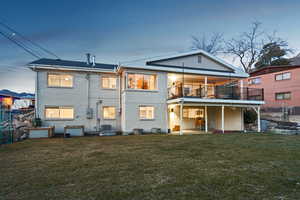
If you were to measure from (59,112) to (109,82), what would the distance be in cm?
434

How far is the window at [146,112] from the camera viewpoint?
12.7m

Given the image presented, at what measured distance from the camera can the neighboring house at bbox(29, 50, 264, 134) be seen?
12.1 meters

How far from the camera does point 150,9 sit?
55.4 ft

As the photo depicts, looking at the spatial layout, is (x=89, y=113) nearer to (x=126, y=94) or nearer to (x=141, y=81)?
(x=126, y=94)

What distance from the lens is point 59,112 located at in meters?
12.4

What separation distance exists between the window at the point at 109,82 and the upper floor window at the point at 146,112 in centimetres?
311

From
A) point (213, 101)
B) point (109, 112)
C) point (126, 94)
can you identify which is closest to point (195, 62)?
point (213, 101)

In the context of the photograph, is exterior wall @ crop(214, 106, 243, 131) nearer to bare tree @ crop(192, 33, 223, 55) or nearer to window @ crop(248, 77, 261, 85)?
window @ crop(248, 77, 261, 85)

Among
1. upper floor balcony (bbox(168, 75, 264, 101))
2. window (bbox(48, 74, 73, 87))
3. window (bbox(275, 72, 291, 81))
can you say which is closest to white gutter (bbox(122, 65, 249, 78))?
upper floor balcony (bbox(168, 75, 264, 101))

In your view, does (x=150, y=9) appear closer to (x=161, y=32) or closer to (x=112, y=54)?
(x=161, y=32)

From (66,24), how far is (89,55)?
5.03 metres

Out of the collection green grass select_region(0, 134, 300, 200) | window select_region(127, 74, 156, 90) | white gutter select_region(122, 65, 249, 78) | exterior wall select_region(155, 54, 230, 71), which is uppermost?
exterior wall select_region(155, 54, 230, 71)

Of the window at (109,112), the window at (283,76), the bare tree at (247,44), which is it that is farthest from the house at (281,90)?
the window at (109,112)

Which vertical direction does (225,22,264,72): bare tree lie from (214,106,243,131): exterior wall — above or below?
above
